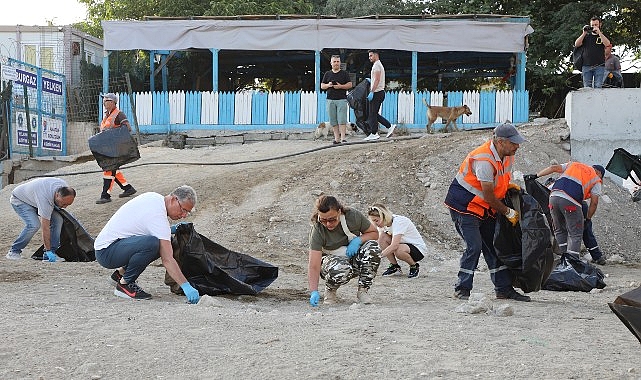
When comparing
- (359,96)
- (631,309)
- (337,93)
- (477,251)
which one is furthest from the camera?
(359,96)

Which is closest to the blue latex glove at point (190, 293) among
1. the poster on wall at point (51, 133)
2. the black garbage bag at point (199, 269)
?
the black garbage bag at point (199, 269)

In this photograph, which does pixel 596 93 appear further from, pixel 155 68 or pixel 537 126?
pixel 155 68

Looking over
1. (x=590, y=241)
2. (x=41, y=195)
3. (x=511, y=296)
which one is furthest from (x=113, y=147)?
(x=511, y=296)

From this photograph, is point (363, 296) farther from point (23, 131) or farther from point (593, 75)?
point (23, 131)

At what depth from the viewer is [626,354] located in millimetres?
5176

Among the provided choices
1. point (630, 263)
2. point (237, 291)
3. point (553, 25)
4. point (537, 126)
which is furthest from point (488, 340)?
point (553, 25)

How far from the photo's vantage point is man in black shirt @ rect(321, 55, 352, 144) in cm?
1631

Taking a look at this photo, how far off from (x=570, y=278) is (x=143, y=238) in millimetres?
4110

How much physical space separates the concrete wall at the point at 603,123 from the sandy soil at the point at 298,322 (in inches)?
80.8

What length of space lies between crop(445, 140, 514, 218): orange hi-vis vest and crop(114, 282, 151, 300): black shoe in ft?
8.91

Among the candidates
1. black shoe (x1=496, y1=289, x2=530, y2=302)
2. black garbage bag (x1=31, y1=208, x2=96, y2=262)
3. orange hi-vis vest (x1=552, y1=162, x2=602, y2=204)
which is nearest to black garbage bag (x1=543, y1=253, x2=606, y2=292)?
black shoe (x1=496, y1=289, x2=530, y2=302)

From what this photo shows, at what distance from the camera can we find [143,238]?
24.5 feet

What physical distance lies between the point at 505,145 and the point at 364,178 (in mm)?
6958

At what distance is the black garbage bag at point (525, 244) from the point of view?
760 centimetres
